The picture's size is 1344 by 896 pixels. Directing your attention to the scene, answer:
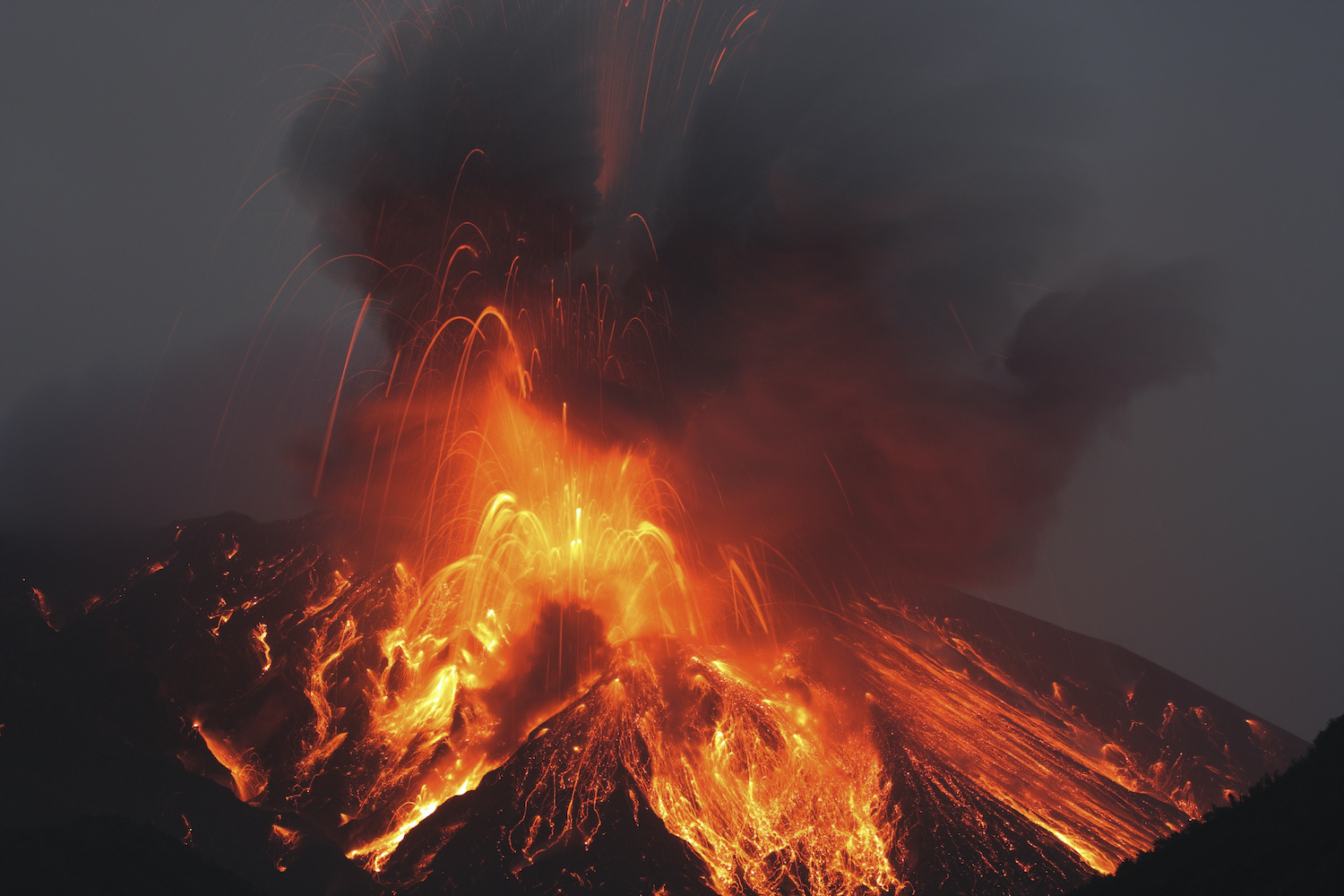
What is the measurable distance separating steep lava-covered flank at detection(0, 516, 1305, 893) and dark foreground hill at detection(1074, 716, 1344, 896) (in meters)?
21.1

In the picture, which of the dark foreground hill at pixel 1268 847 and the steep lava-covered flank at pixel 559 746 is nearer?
the dark foreground hill at pixel 1268 847

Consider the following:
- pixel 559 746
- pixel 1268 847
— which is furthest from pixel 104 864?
pixel 1268 847

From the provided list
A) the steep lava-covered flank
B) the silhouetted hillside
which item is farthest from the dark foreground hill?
the silhouetted hillside

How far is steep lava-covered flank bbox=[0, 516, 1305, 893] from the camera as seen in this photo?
4456cm

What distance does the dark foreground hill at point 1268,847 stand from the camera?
50.9 feet

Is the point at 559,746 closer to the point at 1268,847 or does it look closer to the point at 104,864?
the point at 104,864

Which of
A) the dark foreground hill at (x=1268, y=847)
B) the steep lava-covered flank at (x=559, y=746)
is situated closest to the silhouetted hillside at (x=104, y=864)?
the steep lava-covered flank at (x=559, y=746)

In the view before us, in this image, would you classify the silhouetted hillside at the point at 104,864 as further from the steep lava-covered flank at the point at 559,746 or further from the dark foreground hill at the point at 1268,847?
the dark foreground hill at the point at 1268,847

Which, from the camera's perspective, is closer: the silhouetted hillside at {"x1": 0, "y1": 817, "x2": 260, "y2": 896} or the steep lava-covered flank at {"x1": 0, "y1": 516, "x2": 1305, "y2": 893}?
the silhouetted hillside at {"x1": 0, "y1": 817, "x2": 260, "y2": 896}

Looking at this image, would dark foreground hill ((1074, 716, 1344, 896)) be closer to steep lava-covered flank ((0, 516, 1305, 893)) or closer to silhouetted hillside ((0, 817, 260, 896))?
steep lava-covered flank ((0, 516, 1305, 893))

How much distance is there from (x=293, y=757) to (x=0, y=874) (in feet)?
115

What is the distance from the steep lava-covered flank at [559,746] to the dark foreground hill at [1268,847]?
69.3 ft

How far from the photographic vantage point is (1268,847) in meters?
18.0

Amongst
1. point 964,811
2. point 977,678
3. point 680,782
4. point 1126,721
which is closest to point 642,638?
point 680,782
